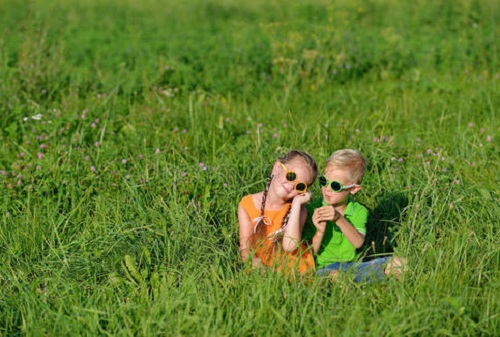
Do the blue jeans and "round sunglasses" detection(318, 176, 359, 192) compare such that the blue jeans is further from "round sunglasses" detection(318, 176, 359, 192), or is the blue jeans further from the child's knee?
"round sunglasses" detection(318, 176, 359, 192)

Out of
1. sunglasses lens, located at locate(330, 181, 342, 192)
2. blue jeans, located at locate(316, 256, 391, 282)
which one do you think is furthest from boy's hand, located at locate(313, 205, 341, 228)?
blue jeans, located at locate(316, 256, 391, 282)

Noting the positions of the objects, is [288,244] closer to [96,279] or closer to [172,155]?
[96,279]

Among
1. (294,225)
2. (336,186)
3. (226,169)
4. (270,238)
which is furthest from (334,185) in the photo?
(226,169)

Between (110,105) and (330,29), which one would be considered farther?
(330,29)

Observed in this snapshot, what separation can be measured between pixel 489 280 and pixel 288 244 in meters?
0.98

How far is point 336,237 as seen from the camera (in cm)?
410

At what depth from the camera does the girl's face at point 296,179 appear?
152 inches

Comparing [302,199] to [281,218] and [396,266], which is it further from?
[396,266]

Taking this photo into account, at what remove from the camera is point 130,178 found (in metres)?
4.68

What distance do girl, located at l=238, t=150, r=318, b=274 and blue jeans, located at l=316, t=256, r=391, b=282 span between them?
4.3 inches

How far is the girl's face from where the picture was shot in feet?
12.6

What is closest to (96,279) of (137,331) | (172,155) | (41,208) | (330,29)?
(137,331)

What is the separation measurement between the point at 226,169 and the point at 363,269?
1.22m

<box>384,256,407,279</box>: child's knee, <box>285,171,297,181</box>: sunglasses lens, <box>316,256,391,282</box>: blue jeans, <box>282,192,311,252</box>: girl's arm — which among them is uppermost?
<box>285,171,297,181</box>: sunglasses lens
